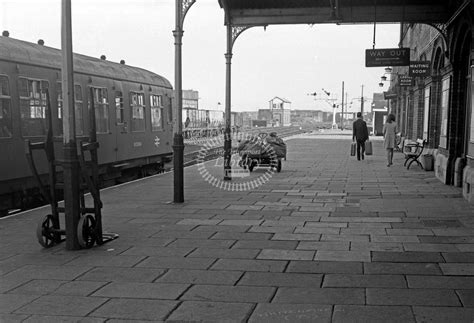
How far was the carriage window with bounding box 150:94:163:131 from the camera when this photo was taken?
16.8 metres

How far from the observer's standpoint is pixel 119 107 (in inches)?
562

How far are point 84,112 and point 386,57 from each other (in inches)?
318

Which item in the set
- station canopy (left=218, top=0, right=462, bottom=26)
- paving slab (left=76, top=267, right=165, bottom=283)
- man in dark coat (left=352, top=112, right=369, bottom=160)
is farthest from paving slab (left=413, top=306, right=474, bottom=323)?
man in dark coat (left=352, top=112, right=369, bottom=160)

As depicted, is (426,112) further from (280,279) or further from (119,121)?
(280,279)

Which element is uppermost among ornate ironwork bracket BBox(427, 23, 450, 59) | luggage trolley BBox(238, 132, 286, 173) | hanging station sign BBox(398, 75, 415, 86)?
ornate ironwork bracket BBox(427, 23, 450, 59)

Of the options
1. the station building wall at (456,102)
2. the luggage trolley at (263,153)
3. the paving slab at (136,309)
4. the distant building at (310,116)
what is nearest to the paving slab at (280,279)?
the paving slab at (136,309)

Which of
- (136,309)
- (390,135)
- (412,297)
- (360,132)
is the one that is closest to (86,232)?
(136,309)

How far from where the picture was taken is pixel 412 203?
9.58 meters


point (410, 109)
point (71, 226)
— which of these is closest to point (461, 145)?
point (71, 226)

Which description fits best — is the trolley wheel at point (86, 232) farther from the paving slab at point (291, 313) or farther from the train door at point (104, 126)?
the train door at point (104, 126)

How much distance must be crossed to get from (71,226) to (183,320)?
Result: 2801 millimetres

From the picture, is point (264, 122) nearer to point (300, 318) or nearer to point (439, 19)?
point (439, 19)

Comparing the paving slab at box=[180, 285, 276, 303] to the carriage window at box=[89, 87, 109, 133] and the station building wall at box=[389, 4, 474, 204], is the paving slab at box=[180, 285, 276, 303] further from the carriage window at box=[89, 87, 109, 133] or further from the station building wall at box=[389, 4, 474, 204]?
the carriage window at box=[89, 87, 109, 133]

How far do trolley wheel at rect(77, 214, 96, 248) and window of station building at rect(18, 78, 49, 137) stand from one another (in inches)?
161
